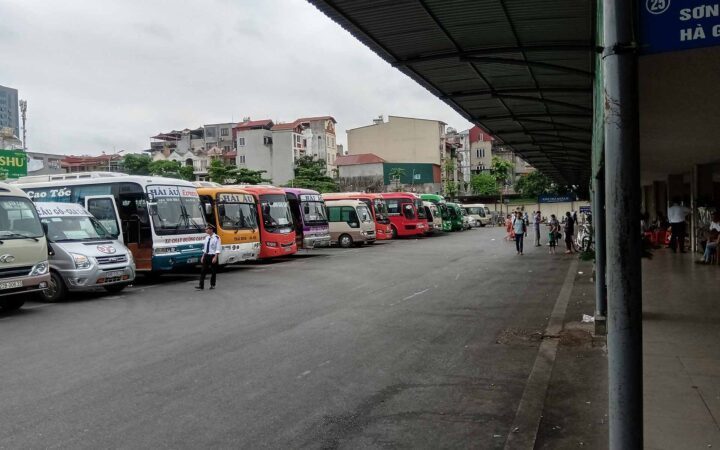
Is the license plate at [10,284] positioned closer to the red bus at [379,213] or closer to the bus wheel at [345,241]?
the bus wheel at [345,241]

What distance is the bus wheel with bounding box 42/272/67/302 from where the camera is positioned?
13.3 m

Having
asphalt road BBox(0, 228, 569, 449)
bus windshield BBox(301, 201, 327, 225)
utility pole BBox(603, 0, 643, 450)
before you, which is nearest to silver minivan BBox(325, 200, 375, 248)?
bus windshield BBox(301, 201, 327, 225)

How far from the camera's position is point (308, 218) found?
2728 centimetres

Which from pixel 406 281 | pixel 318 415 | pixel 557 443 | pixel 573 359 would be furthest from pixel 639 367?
pixel 406 281

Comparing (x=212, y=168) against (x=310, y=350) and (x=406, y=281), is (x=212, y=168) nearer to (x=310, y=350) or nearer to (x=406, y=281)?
(x=406, y=281)

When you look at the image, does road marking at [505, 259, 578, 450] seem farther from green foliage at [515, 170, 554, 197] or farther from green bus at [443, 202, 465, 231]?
green foliage at [515, 170, 554, 197]

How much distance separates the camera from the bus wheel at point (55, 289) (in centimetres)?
1327

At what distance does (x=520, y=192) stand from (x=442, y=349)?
84231 mm

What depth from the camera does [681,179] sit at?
23.5 metres

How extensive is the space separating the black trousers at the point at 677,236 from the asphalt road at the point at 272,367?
8.18 m

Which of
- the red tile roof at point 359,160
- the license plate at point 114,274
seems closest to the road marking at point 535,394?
the license plate at point 114,274

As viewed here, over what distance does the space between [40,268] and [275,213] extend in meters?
11.7

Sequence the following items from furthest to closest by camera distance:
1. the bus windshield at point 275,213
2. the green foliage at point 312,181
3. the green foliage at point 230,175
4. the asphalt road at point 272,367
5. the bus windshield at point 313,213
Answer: the green foliage at point 312,181, the green foliage at point 230,175, the bus windshield at point 313,213, the bus windshield at point 275,213, the asphalt road at point 272,367

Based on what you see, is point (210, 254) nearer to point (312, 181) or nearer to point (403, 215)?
point (403, 215)
